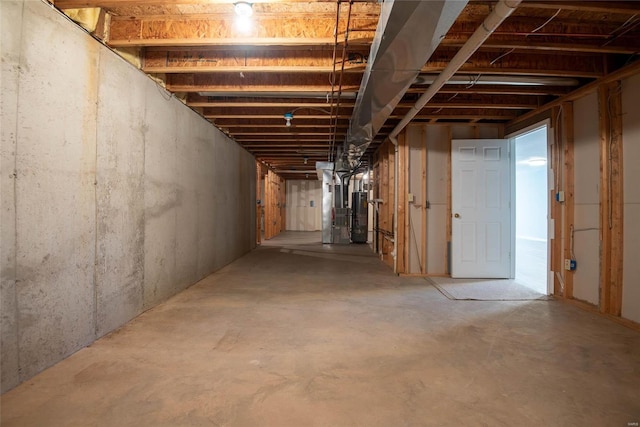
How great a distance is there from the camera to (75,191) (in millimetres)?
1976

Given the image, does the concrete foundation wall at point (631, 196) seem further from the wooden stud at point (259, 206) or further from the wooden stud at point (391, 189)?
the wooden stud at point (259, 206)

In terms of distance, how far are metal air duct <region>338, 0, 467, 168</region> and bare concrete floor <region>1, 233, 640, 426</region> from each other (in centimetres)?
192

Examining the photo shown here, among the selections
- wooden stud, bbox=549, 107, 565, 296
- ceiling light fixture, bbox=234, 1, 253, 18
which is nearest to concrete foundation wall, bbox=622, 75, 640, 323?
wooden stud, bbox=549, 107, 565, 296

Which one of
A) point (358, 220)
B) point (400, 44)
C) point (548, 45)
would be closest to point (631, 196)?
point (548, 45)

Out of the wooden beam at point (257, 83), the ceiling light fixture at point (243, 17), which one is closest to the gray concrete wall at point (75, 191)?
the wooden beam at point (257, 83)

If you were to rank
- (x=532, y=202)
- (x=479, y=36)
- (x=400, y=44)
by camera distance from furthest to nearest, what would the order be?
1. (x=532, y=202)
2. (x=479, y=36)
3. (x=400, y=44)

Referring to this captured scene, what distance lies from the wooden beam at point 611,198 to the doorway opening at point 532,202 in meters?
2.53

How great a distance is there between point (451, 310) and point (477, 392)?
1.38m

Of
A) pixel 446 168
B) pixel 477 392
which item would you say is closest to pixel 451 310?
pixel 477 392

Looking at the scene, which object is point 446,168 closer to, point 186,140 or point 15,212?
point 186,140

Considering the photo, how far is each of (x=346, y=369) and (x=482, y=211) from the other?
333 centimetres

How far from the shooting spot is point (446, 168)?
14.6 feet

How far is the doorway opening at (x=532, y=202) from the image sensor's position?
6.23m

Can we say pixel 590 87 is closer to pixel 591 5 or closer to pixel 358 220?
pixel 591 5
